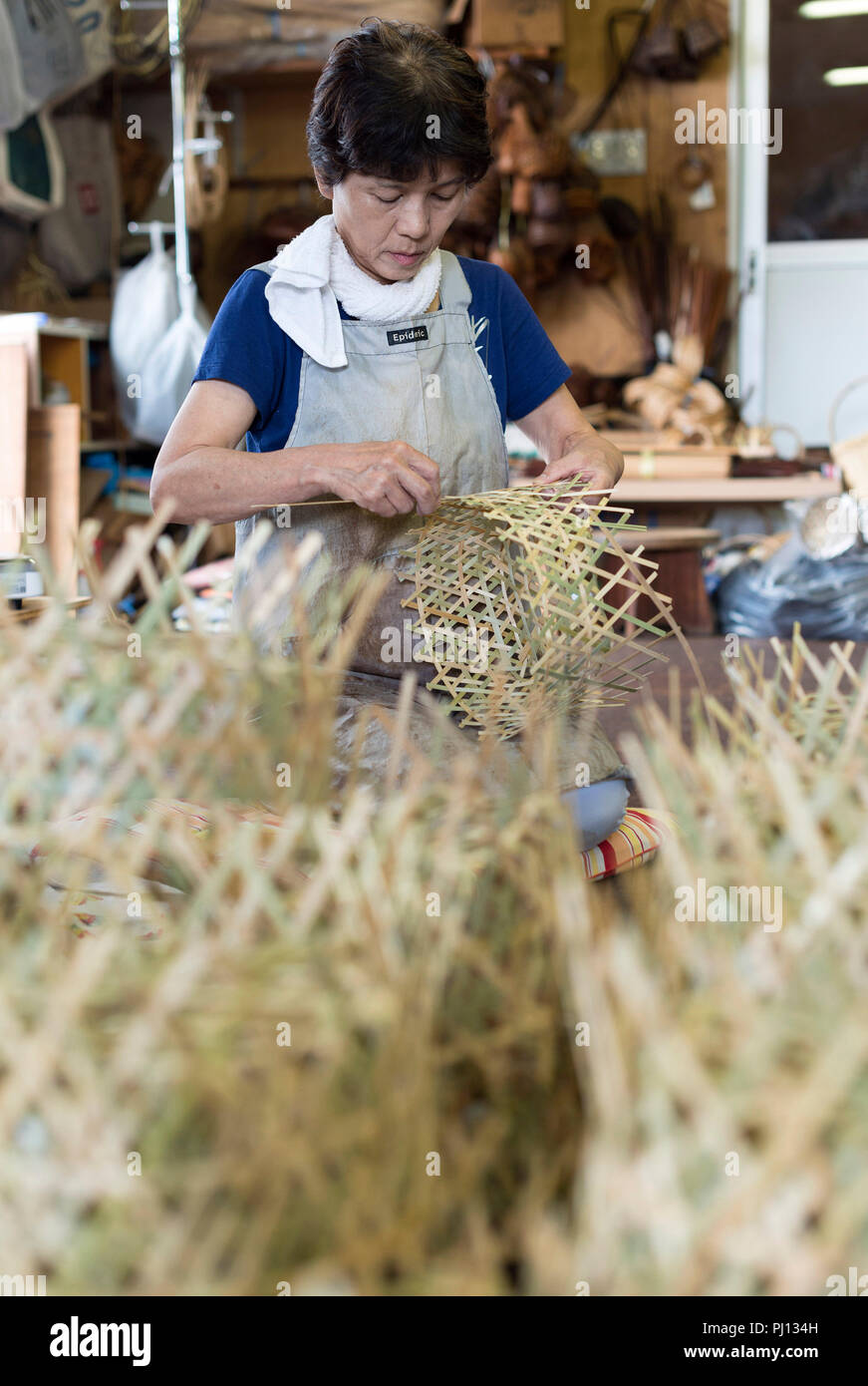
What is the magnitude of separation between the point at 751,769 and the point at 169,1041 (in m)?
0.34

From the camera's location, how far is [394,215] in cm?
138

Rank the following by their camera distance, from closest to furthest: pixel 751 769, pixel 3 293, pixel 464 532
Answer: pixel 751 769 < pixel 464 532 < pixel 3 293

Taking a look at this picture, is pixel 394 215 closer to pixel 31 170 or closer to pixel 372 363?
pixel 372 363

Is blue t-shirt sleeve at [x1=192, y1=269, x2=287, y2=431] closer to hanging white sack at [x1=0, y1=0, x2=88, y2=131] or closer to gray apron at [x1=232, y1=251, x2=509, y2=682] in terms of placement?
gray apron at [x1=232, y1=251, x2=509, y2=682]

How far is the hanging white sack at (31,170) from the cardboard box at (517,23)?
46.6 inches

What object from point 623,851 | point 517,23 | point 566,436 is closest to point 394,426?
point 566,436

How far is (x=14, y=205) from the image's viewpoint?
131 inches

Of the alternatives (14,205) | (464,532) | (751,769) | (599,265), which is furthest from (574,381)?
(751,769)

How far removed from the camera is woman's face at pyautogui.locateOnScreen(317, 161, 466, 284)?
1.36m

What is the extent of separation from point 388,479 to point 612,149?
10.4 ft

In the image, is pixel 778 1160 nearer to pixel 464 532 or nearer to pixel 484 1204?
pixel 484 1204

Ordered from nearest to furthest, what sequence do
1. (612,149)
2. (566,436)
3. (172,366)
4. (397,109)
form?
(397,109)
(566,436)
(172,366)
(612,149)

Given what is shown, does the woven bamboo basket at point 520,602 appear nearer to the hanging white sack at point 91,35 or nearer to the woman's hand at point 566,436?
the woman's hand at point 566,436

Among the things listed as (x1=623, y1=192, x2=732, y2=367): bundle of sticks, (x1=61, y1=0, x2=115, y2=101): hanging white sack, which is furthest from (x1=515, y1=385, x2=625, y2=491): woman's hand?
(x1=61, y1=0, x2=115, y2=101): hanging white sack
